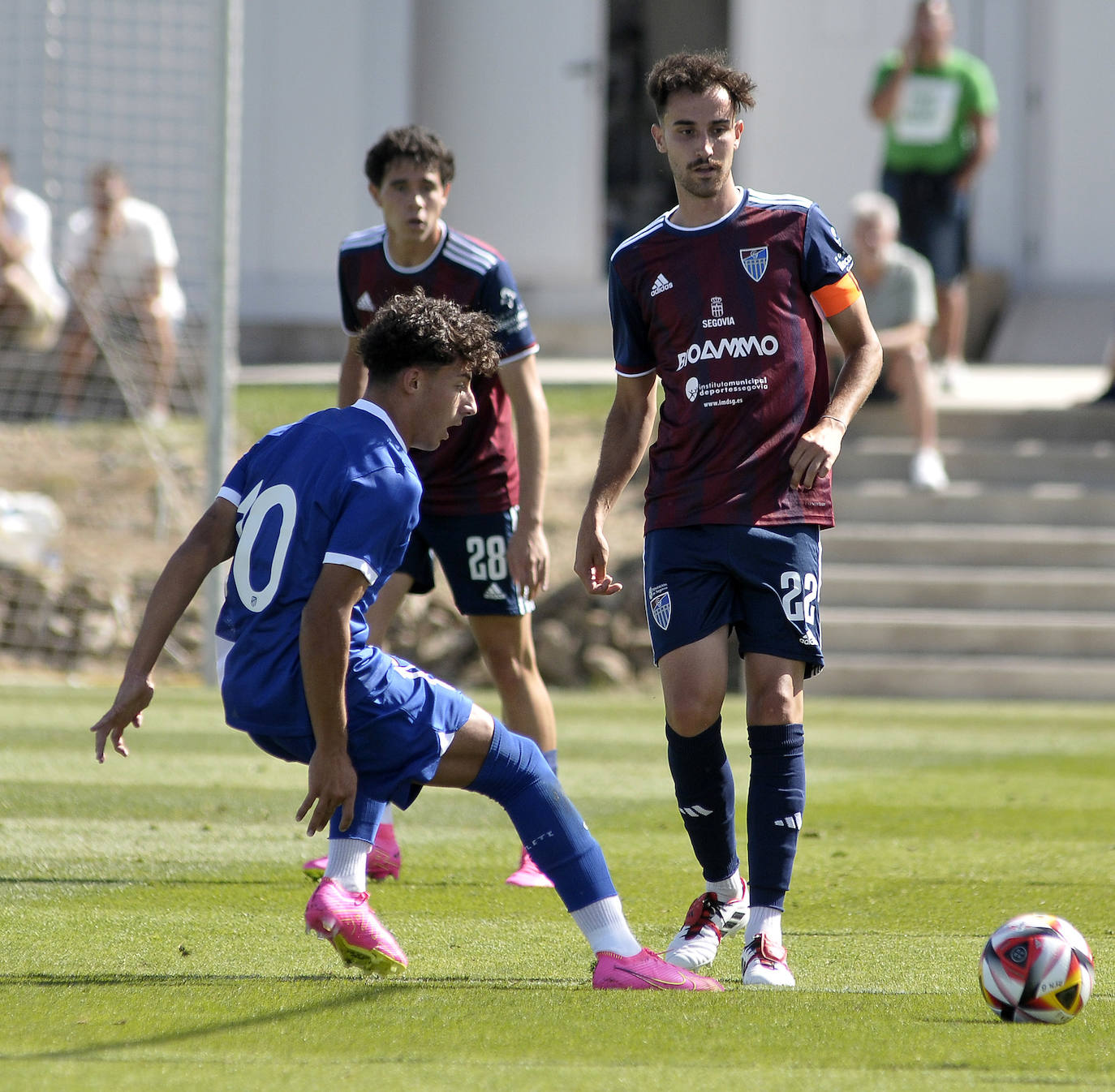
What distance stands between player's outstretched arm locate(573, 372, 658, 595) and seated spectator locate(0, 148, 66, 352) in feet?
33.8

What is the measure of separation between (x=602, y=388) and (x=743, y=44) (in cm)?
481

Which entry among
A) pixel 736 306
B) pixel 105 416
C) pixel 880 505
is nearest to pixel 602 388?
pixel 880 505

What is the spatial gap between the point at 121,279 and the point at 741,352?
10.5 metres

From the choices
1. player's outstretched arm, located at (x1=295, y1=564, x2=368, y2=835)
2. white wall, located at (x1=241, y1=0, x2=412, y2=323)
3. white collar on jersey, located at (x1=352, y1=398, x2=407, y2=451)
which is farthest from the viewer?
white wall, located at (x1=241, y1=0, x2=412, y2=323)

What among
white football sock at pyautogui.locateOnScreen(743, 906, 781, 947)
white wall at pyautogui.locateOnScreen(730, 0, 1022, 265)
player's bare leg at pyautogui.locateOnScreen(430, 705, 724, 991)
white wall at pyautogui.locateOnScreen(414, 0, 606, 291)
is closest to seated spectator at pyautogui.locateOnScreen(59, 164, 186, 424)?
white wall at pyautogui.locateOnScreen(414, 0, 606, 291)

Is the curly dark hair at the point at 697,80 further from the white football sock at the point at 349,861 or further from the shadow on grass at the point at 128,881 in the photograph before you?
the shadow on grass at the point at 128,881

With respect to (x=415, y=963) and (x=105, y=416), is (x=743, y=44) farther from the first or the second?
(x=415, y=963)

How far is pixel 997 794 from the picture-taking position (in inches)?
296

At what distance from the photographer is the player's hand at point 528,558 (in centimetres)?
555

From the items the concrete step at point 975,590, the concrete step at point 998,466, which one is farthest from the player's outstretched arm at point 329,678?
the concrete step at point 998,466

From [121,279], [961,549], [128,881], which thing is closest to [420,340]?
[128,881]

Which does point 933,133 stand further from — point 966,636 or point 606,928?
point 606,928

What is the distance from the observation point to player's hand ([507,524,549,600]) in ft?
18.2

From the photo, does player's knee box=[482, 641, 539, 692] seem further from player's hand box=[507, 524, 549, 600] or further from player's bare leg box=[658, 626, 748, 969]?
player's bare leg box=[658, 626, 748, 969]
